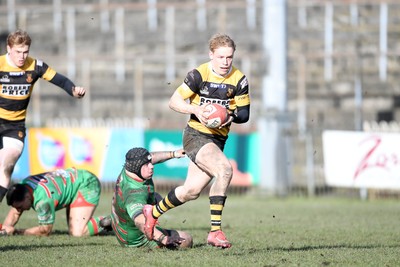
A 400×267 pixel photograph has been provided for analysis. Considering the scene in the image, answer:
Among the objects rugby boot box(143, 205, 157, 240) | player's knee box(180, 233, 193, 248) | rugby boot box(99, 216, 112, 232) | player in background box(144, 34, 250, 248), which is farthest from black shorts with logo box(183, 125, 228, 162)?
rugby boot box(99, 216, 112, 232)

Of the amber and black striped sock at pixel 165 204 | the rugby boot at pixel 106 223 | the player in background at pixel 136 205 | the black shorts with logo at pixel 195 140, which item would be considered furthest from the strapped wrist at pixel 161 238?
the rugby boot at pixel 106 223

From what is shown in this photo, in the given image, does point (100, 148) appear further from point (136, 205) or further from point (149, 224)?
point (149, 224)

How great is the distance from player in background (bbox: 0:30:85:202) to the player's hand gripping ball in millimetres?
2545

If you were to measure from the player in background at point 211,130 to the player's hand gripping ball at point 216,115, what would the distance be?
0.05 meters

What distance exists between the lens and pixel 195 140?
8914 mm

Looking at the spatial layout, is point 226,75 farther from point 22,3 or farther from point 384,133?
point 22,3

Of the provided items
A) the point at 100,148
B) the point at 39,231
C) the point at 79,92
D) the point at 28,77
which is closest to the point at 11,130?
the point at 28,77

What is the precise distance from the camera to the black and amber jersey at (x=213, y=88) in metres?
8.81

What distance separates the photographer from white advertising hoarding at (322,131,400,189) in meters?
17.1

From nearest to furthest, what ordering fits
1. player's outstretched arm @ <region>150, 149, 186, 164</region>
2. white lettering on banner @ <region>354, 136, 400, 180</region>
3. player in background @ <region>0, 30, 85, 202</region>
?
1. player's outstretched arm @ <region>150, 149, 186, 164</region>
2. player in background @ <region>0, 30, 85, 202</region>
3. white lettering on banner @ <region>354, 136, 400, 180</region>

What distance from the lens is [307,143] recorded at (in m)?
19.8

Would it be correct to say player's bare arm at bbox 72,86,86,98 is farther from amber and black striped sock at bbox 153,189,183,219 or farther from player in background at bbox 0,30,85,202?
amber and black striped sock at bbox 153,189,183,219

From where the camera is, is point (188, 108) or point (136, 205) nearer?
point (188, 108)

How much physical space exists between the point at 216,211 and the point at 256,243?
1.38 meters
